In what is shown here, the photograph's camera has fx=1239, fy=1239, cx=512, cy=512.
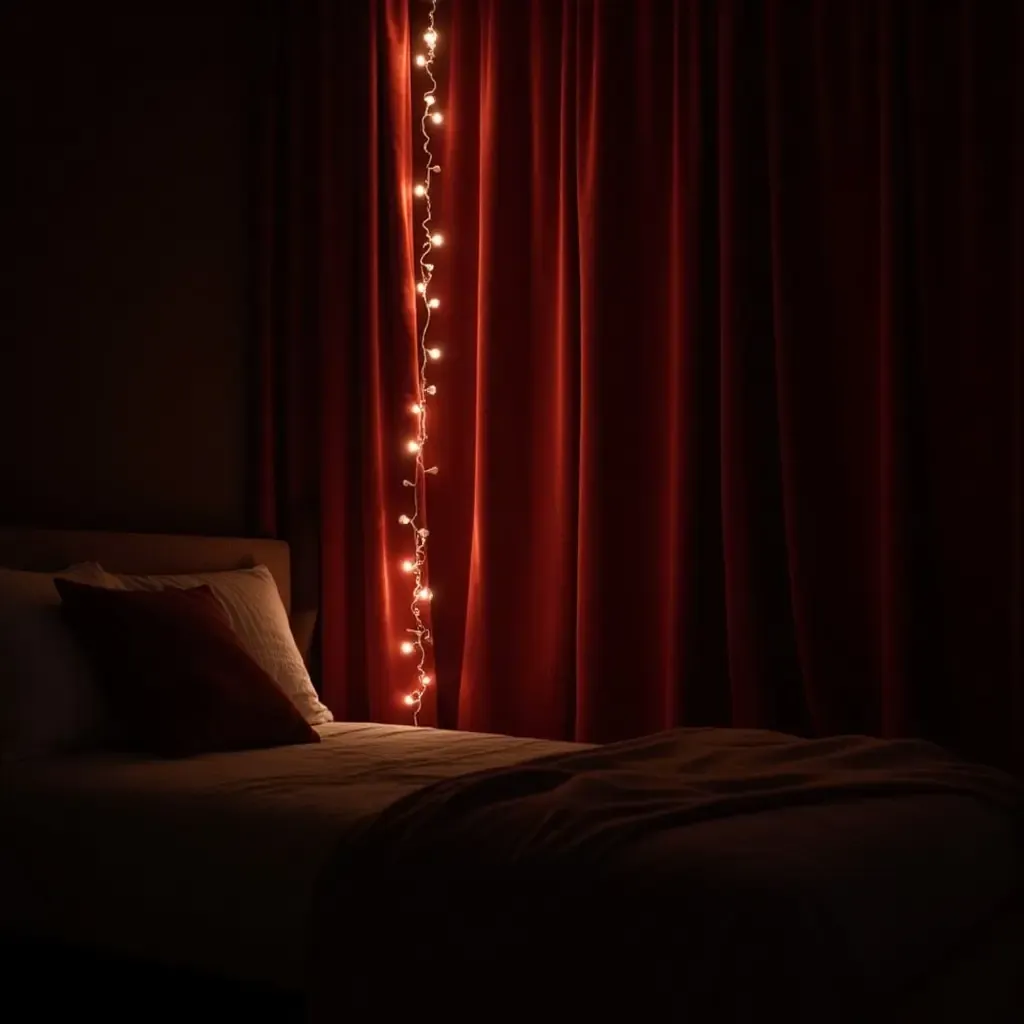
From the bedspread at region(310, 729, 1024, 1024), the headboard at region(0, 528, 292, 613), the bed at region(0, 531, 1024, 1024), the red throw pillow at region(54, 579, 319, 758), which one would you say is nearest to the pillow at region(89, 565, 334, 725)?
the headboard at region(0, 528, 292, 613)

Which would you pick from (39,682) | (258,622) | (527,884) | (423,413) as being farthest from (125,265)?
(527,884)

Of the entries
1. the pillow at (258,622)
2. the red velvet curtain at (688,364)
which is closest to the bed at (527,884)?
the pillow at (258,622)

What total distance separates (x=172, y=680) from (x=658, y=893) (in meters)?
1.40

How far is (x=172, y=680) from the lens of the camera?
257 cm

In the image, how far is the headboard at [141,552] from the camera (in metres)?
2.97

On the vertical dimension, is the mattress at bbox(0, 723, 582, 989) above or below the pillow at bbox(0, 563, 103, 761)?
below

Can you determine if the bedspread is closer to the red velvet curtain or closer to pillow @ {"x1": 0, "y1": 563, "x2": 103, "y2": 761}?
pillow @ {"x1": 0, "y1": 563, "x2": 103, "y2": 761}

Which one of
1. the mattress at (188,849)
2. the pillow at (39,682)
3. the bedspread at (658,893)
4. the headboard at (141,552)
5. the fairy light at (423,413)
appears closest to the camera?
the bedspread at (658,893)

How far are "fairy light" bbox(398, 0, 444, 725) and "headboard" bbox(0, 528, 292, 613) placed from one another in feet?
1.32

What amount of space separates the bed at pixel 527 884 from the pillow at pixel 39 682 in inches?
3.4

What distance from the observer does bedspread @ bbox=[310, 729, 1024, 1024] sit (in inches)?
54.9

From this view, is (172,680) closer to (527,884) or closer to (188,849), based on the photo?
(188,849)

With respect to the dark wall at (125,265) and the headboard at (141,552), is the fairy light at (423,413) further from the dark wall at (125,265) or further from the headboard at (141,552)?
the dark wall at (125,265)

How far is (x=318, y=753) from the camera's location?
2553mm
